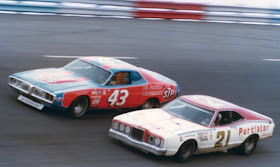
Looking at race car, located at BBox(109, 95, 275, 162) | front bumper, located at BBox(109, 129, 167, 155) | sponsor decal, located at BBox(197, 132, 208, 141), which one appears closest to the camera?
front bumper, located at BBox(109, 129, 167, 155)

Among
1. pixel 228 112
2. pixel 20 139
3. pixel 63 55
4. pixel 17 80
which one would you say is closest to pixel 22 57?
pixel 63 55

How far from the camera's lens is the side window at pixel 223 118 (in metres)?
9.16

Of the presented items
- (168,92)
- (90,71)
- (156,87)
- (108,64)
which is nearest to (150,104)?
(156,87)

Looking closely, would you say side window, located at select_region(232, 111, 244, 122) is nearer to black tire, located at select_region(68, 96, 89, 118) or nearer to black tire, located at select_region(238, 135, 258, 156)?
black tire, located at select_region(238, 135, 258, 156)

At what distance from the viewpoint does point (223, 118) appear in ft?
30.6

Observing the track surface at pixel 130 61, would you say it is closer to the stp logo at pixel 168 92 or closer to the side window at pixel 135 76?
the side window at pixel 135 76

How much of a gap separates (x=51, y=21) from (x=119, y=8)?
9.44ft

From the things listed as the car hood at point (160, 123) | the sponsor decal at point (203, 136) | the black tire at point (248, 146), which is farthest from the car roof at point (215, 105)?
the sponsor decal at point (203, 136)

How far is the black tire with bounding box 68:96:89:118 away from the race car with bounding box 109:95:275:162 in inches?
44.0

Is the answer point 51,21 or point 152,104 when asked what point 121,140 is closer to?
point 152,104

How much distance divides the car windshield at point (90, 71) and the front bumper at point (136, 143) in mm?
1815

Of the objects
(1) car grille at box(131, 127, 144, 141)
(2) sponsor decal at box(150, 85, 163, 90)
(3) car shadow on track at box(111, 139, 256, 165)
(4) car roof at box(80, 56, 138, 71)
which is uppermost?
(4) car roof at box(80, 56, 138, 71)

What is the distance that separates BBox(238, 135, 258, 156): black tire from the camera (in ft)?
31.0

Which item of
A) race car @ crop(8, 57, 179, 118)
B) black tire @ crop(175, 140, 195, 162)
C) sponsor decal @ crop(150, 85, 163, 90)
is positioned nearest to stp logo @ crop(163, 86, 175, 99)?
race car @ crop(8, 57, 179, 118)
